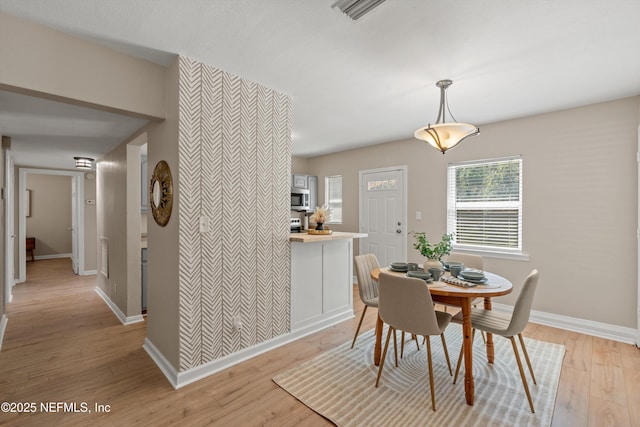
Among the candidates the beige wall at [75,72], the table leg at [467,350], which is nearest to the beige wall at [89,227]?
the beige wall at [75,72]

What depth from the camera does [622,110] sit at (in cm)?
301

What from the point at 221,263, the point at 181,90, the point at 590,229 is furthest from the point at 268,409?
the point at 590,229

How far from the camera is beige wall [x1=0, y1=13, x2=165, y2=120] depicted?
1.79 meters

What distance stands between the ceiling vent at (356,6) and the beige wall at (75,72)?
155cm

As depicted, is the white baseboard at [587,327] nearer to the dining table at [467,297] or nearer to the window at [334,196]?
the dining table at [467,297]

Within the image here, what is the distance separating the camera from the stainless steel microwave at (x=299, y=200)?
17.8ft

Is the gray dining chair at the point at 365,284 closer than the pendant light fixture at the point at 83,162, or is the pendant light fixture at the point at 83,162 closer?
the gray dining chair at the point at 365,284

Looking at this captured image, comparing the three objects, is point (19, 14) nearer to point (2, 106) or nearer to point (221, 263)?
point (2, 106)

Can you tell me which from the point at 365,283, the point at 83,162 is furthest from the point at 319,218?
the point at 83,162

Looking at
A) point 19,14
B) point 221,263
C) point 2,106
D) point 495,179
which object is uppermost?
point 19,14

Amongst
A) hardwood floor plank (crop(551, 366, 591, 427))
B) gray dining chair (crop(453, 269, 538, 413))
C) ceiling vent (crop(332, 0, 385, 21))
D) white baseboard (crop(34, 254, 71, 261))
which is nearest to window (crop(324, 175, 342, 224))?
gray dining chair (crop(453, 269, 538, 413))

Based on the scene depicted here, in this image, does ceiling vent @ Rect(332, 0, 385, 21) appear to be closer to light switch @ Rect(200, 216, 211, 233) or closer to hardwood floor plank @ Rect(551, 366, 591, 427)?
light switch @ Rect(200, 216, 211, 233)

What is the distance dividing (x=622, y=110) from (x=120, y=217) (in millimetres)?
5507

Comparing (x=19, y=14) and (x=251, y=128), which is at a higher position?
(x=19, y=14)
